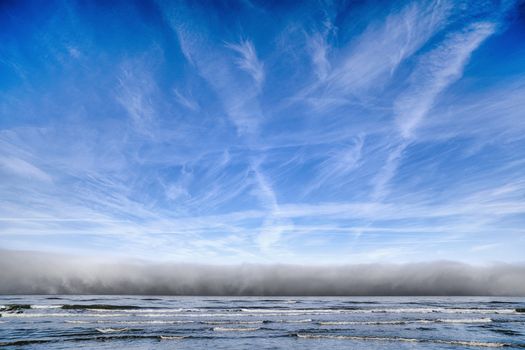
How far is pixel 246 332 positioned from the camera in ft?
80.4

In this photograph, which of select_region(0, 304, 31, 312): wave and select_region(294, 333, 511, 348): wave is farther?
select_region(0, 304, 31, 312): wave

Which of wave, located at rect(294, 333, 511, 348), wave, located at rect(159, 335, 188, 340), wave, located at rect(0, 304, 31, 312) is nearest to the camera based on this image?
wave, located at rect(294, 333, 511, 348)

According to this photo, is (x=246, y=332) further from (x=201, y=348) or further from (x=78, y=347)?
(x=78, y=347)

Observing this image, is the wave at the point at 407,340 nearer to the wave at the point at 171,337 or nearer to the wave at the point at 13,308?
the wave at the point at 171,337

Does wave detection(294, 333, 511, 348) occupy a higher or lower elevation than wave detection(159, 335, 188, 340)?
higher

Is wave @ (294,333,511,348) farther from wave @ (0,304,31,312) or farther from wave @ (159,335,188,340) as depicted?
wave @ (0,304,31,312)

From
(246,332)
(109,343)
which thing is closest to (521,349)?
(246,332)

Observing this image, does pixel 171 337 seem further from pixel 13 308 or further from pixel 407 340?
pixel 13 308

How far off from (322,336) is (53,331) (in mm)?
20108

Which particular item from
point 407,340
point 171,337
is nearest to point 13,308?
point 171,337

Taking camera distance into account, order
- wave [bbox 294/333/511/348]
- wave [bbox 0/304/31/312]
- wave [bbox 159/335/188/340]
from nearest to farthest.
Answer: wave [bbox 294/333/511/348] → wave [bbox 159/335/188/340] → wave [bbox 0/304/31/312]

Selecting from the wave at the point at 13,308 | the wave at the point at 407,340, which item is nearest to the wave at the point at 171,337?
the wave at the point at 407,340

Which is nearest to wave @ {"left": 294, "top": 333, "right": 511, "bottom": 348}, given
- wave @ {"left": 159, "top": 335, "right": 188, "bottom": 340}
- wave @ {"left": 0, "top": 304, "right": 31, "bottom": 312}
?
wave @ {"left": 159, "top": 335, "right": 188, "bottom": 340}

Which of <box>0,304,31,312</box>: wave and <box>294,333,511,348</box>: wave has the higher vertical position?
<box>294,333,511,348</box>: wave
